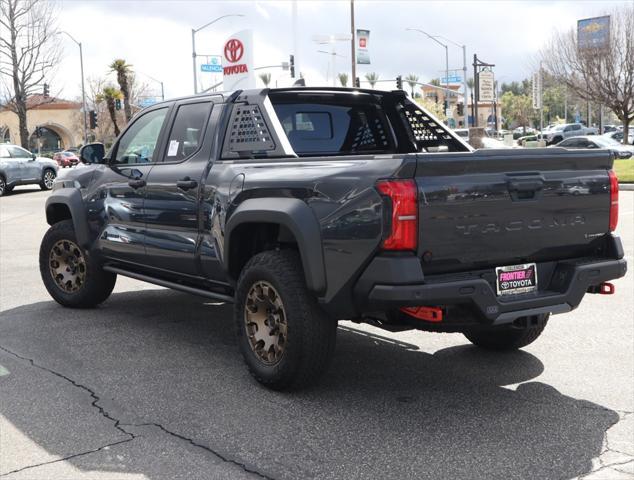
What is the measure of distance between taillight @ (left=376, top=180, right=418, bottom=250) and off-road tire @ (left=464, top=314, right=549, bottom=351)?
1763mm

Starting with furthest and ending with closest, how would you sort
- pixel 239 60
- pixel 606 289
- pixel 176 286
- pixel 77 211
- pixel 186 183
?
1. pixel 239 60
2. pixel 77 211
3. pixel 176 286
4. pixel 186 183
5. pixel 606 289

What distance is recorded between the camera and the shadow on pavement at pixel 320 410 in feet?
12.5

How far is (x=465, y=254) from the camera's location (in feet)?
13.8

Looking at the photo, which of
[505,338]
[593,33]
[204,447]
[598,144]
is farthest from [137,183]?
[593,33]

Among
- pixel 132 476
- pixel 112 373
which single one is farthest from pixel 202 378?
pixel 132 476

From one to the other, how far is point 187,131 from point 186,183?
611mm

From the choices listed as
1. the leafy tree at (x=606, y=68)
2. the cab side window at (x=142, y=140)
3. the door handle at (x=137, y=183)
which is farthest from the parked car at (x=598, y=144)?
the door handle at (x=137, y=183)

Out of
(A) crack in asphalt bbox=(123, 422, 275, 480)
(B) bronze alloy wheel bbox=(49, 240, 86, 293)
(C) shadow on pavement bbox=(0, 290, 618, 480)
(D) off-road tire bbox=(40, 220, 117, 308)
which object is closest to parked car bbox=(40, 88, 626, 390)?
(C) shadow on pavement bbox=(0, 290, 618, 480)

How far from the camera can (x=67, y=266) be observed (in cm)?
745

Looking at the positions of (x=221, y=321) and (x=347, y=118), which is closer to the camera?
(x=347, y=118)

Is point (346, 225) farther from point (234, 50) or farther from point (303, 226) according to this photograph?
point (234, 50)

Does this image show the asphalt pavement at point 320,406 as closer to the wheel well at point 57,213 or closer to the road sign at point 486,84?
the wheel well at point 57,213

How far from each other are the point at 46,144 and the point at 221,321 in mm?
94354

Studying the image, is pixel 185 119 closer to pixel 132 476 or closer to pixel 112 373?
pixel 112 373
